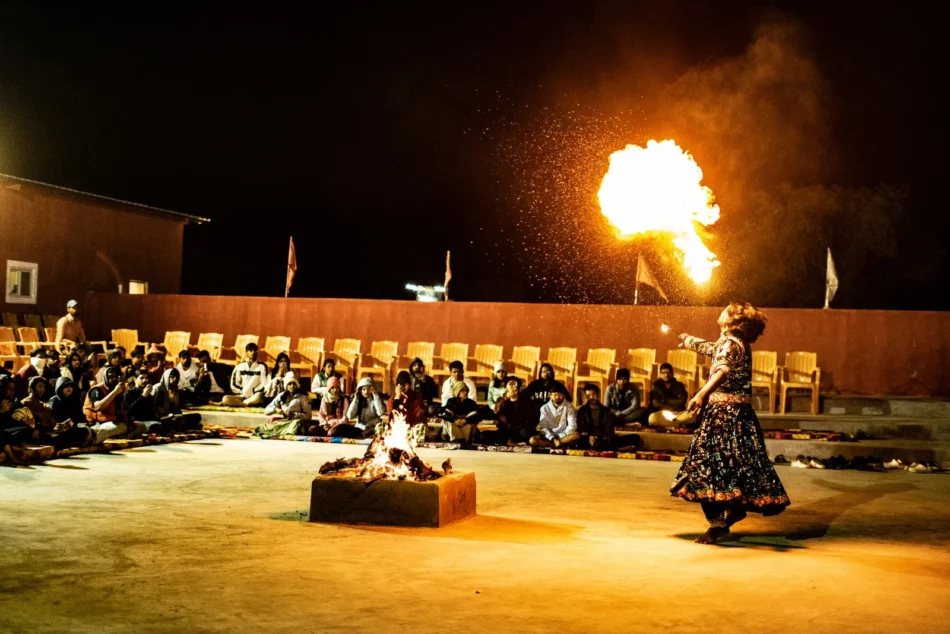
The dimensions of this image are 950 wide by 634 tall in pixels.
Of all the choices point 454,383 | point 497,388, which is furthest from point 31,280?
point 497,388

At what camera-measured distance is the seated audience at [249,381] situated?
738 inches

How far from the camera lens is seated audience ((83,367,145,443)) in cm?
1384

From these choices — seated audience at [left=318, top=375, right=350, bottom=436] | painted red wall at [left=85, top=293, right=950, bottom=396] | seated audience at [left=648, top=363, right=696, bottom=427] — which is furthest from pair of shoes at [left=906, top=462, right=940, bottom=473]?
seated audience at [left=318, top=375, right=350, bottom=436]

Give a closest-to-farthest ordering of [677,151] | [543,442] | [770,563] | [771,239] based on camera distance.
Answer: [770,563]
[543,442]
[677,151]
[771,239]

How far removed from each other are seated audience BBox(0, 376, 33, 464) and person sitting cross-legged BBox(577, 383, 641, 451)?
7.42m

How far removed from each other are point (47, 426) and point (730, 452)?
906cm

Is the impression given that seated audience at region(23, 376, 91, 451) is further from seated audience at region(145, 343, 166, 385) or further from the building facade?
the building facade

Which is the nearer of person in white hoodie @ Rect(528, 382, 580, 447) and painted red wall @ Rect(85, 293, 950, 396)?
person in white hoodie @ Rect(528, 382, 580, 447)

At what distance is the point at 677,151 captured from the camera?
2383cm

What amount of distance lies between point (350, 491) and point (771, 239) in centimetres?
2682

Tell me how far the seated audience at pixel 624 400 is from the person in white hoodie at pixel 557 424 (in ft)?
4.53

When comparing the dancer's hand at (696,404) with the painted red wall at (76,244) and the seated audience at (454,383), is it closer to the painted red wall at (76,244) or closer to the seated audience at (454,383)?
the seated audience at (454,383)

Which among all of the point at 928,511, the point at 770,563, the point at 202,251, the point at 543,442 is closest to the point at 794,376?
the point at 543,442

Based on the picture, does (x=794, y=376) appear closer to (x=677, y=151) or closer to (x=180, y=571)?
(x=677, y=151)
